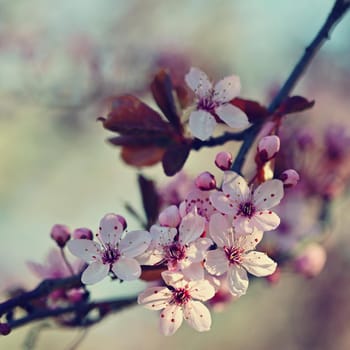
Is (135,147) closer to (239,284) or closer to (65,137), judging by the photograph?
(239,284)

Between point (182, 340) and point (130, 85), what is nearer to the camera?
point (130, 85)

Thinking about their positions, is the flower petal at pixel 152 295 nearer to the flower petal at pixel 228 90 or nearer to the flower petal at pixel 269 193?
the flower petal at pixel 269 193

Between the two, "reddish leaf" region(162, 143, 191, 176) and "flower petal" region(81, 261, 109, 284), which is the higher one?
"reddish leaf" region(162, 143, 191, 176)

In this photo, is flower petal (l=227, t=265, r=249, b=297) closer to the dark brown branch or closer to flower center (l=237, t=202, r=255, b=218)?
flower center (l=237, t=202, r=255, b=218)

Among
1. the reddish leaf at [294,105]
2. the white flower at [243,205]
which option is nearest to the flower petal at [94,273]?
the white flower at [243,205]

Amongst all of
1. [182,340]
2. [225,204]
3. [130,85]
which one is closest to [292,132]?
[225,204]

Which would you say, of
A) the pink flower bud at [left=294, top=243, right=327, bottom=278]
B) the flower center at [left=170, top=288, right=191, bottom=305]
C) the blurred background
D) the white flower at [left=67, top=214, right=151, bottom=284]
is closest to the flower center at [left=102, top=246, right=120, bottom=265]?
the white flower at [left=67, top=214, right=151, bottom=284]
